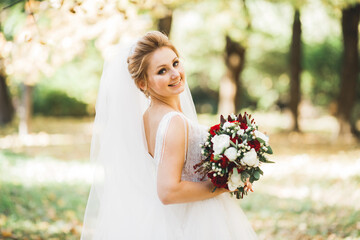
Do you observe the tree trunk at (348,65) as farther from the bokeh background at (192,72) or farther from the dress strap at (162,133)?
the dress strap at (162,133)

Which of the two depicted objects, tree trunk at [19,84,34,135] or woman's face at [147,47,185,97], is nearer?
woman's face at [147,47,185,97]

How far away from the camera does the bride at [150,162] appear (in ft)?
7.01

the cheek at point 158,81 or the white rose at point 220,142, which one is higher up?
the cheek at point 158,81

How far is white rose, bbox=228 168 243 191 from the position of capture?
2.13 m

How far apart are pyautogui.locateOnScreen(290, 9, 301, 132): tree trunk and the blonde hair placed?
46.7 feet

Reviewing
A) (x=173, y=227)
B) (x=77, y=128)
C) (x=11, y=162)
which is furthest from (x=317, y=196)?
(x=77, y=128)

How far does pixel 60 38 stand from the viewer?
627 cm

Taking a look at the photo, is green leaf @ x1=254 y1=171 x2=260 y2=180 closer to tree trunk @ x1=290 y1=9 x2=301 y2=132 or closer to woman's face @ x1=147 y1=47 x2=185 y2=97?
woman's face @ x1=147 y1=47 x2=185 y2=97

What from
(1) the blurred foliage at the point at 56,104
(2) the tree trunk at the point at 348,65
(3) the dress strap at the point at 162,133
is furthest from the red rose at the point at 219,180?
(1) the blurred foliage at the point at 56,104

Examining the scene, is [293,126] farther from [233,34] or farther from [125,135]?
[125,135]

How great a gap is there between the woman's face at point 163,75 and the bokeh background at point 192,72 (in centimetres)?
155

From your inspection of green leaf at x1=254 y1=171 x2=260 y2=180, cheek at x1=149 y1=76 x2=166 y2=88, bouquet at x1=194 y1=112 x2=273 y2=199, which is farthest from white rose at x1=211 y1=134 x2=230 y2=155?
cheek at x1=149 y1=76 x2=166 y2=88

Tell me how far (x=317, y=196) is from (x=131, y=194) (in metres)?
5.42

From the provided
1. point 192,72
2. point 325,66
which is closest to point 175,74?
point 325,66
